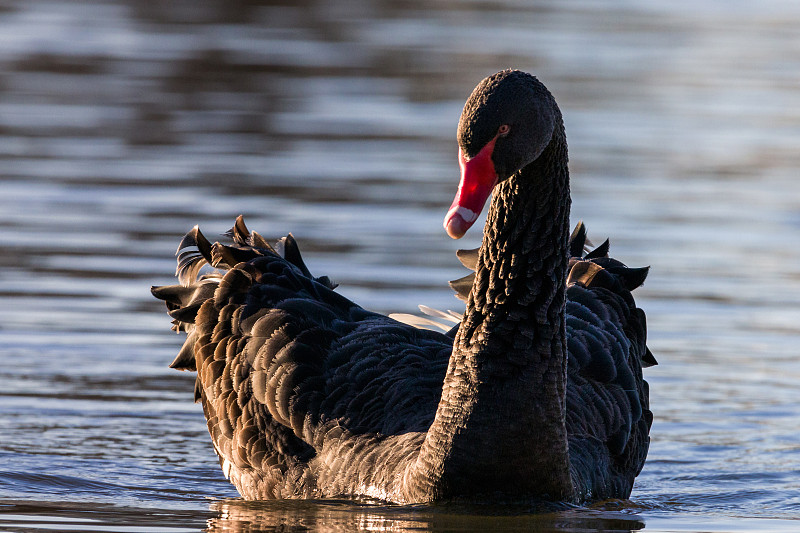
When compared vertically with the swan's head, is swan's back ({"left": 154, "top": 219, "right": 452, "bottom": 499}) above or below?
below

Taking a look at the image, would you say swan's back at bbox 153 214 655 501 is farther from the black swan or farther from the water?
the water

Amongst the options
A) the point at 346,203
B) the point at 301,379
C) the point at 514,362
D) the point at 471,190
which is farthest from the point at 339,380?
the point at 346,203

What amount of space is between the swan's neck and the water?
0.80 ft

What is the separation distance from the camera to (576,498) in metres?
8.19

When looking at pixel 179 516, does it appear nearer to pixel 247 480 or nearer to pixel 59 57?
pixel 247 480

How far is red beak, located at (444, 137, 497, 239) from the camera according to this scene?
7027 millimetres

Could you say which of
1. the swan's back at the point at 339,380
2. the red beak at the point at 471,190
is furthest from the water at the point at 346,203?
the red beak at the point at 471,190

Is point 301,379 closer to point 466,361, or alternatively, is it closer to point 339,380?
point 339,380

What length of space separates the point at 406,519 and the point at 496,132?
213cm

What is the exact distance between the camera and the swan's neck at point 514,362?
7836 mm

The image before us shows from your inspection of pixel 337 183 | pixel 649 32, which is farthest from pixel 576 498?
pixel 649 32

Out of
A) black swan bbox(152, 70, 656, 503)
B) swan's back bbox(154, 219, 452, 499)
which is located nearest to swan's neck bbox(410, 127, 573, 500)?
black swan bbox(152, 70, 656, 503)

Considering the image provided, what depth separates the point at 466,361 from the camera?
26.2 ft

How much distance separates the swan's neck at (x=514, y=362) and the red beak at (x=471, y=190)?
59 cm
